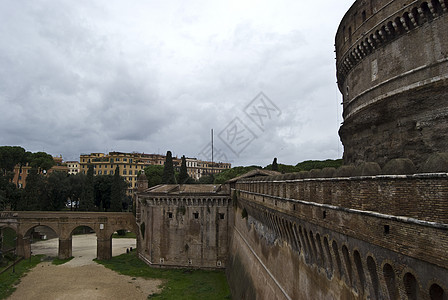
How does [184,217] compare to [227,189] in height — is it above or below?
below

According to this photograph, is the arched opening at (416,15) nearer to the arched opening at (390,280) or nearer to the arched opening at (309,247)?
the arched opening at (309,247)

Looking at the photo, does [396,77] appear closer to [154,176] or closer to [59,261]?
[59,261]

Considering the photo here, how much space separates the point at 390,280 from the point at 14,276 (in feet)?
109

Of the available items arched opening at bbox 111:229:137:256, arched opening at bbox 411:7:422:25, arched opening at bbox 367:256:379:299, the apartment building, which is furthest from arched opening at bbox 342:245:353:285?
the apartment building

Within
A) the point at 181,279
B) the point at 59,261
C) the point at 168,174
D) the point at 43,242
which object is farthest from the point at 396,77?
the point at 43,242

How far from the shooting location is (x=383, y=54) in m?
16.1

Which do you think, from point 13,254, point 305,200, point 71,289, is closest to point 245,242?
point 305,200

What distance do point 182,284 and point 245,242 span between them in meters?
7.94

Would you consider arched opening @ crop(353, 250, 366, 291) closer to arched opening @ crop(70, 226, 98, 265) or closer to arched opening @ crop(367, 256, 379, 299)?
arched opening @ crop(367, 256, 379, 299)

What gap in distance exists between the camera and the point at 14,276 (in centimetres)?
2828

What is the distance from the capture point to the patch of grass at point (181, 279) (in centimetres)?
2312

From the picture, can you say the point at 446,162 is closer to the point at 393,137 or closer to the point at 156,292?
the point at 393,137

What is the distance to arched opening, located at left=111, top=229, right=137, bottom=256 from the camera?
39562 mm

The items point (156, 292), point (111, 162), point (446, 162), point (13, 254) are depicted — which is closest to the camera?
point (446, 162)
